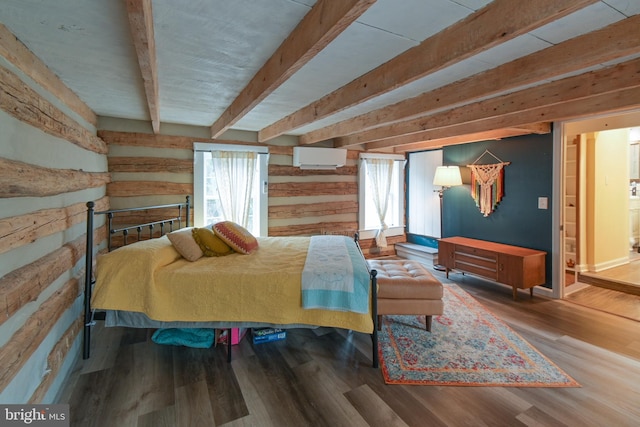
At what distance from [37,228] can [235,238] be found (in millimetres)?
1480

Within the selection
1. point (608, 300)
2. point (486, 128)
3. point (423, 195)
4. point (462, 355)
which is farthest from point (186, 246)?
point (608, 300)

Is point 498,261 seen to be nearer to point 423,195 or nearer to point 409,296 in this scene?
point 409,296

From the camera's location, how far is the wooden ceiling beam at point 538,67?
157 cm

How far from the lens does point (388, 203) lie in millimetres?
5957

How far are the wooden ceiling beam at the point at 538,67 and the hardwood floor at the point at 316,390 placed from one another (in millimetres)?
2112

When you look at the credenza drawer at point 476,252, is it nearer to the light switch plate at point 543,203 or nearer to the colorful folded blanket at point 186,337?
the light switch plate at point 543,203

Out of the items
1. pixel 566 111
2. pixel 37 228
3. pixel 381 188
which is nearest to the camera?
pixel 37 228

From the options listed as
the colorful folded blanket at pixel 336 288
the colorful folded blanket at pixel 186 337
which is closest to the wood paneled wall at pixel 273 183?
the colorful folded blanket at pixel 186 337

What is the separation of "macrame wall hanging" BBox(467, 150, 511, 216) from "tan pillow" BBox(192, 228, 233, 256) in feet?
12.2

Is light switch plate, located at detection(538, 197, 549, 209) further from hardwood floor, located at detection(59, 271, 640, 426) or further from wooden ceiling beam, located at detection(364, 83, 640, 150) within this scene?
hardwood floor, located at detection(59, 271, 640, 426)

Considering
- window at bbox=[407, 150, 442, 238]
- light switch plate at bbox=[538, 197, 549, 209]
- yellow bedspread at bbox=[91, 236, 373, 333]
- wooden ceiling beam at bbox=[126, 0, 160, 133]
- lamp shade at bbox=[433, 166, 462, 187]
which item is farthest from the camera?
window at bbox=[407, 150, 442, 238]

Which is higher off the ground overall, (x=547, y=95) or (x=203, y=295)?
(x=547, y=95)

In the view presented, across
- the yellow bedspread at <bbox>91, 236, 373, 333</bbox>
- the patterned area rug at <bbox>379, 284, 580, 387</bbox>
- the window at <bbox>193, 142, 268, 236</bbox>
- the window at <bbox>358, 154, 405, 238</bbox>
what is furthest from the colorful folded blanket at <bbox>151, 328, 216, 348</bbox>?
the window at <bbox>358, 154, 405, 238</bbox>

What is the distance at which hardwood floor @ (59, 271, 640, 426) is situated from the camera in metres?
1.85
